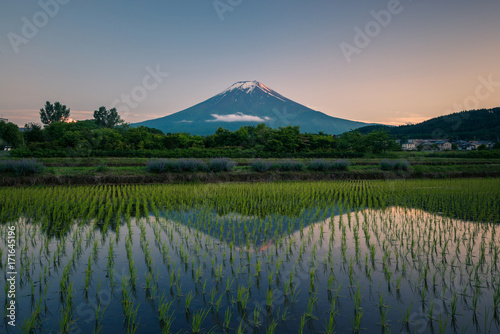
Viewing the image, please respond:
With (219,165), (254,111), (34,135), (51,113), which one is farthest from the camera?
(254,111)

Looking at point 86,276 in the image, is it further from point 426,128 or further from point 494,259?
point 426,128

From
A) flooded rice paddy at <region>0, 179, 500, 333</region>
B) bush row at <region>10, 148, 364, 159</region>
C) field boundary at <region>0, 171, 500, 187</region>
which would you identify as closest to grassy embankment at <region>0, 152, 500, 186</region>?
field boundary at <region>0, 171, 500, 187</region>

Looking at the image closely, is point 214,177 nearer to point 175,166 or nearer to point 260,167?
point 175,166

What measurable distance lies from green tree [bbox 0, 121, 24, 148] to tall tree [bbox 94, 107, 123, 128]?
32329mm

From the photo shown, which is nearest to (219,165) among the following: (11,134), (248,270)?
(248,270)

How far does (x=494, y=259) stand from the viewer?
15.8ft

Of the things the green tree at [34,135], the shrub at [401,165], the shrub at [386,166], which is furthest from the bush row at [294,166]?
the green tree at [34,135]

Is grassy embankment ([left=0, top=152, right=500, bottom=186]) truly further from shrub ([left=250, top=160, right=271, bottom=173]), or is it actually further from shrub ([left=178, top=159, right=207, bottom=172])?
shrub ([left=178, top=159, right=207, bottom=172])

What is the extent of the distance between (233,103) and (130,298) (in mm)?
125829

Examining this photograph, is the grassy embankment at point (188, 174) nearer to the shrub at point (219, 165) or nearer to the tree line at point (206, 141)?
the shrub at point (219, 165)

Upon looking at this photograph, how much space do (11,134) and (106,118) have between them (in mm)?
36347

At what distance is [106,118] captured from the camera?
82438 millimetres

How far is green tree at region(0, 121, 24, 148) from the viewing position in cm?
4670

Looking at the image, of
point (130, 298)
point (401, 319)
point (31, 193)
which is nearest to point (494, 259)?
point (401, 319)
